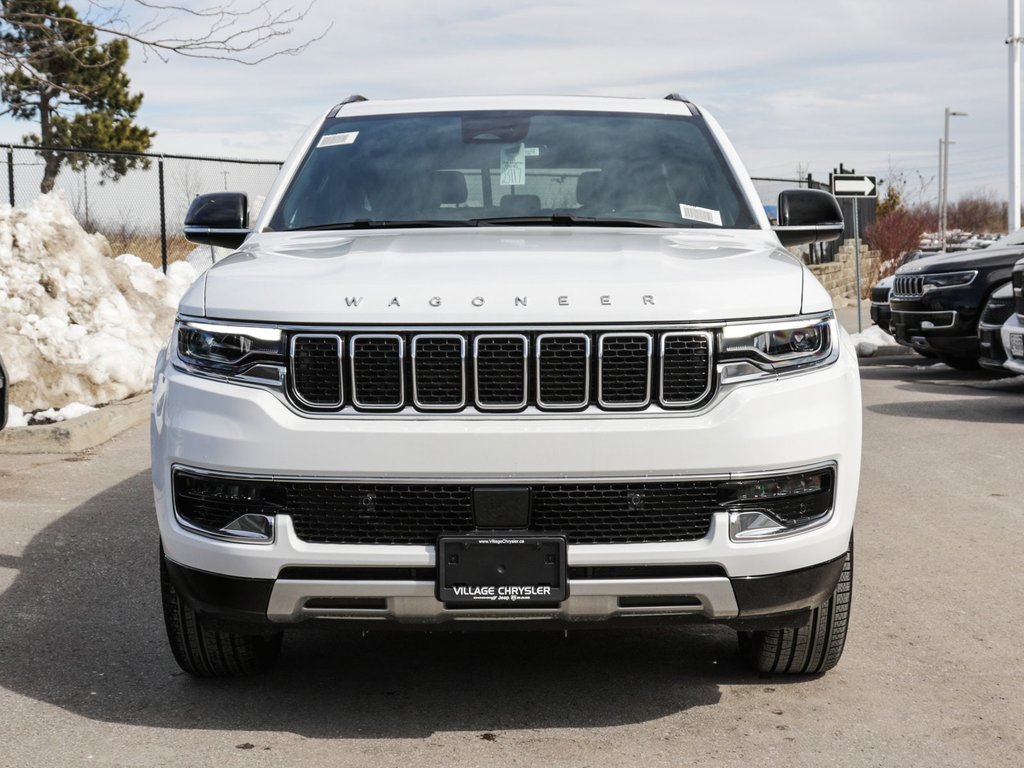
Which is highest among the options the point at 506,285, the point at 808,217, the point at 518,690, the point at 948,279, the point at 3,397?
the point at 808,217

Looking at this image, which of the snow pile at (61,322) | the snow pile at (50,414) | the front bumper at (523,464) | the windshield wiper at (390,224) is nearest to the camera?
the front bumper at (523,464)

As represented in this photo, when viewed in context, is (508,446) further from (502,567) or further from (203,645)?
(203,645)

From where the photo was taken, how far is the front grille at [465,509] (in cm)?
379

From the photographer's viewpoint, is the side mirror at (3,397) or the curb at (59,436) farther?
the curb at (59,436)

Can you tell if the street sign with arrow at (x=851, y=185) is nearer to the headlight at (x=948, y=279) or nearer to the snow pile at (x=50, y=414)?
the headlight at (x=948, y=279)

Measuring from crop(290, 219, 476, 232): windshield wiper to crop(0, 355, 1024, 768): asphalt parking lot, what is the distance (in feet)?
4.94

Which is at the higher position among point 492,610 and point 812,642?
point 492,610

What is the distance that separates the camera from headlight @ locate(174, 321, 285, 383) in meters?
3.86

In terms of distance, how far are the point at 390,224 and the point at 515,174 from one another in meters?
0.59

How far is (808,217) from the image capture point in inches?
209

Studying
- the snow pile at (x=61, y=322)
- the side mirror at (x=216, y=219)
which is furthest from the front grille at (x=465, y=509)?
the snow pile at (x=61, y=322)

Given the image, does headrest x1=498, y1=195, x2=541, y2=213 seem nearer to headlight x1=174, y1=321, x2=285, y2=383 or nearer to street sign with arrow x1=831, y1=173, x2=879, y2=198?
headlight x1=174, y1=321, x2=285, y2=383

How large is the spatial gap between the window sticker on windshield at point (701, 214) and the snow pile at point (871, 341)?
43.0ft

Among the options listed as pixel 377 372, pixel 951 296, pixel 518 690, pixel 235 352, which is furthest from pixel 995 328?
pixel 235 352
